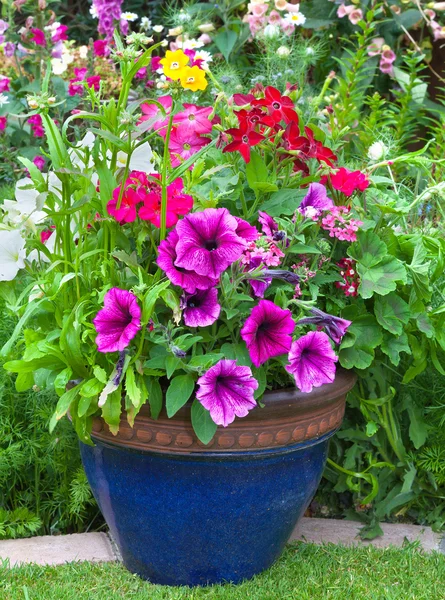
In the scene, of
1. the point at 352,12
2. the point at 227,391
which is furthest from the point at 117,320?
the point at 352,12

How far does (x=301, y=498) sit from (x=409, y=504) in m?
0.57

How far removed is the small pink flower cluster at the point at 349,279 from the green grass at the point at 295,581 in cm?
68

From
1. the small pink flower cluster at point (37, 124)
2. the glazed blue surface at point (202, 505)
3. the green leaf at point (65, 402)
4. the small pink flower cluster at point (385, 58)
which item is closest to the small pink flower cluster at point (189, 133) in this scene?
the green leaf at point (65, 402)

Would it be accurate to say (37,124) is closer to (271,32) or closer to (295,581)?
(271,32)

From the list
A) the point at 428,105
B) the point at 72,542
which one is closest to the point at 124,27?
the point at 428,105

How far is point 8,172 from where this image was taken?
9.77ft

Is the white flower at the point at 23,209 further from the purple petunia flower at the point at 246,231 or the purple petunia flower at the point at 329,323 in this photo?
the purple petunia flower at the point at 329,323

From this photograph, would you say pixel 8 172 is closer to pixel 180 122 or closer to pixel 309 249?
pixel 180 122

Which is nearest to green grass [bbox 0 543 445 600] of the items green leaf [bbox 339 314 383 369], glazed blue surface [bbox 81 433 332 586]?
glazed blue surface [bbox 81 433 332 586]

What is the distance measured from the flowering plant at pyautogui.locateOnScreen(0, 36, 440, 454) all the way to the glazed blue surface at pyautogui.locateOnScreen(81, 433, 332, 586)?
0.13 metres

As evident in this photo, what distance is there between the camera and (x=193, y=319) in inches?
59.2

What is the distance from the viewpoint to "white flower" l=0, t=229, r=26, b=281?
5.34 ft

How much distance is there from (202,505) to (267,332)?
0.41 meters

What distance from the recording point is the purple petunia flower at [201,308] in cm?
150
